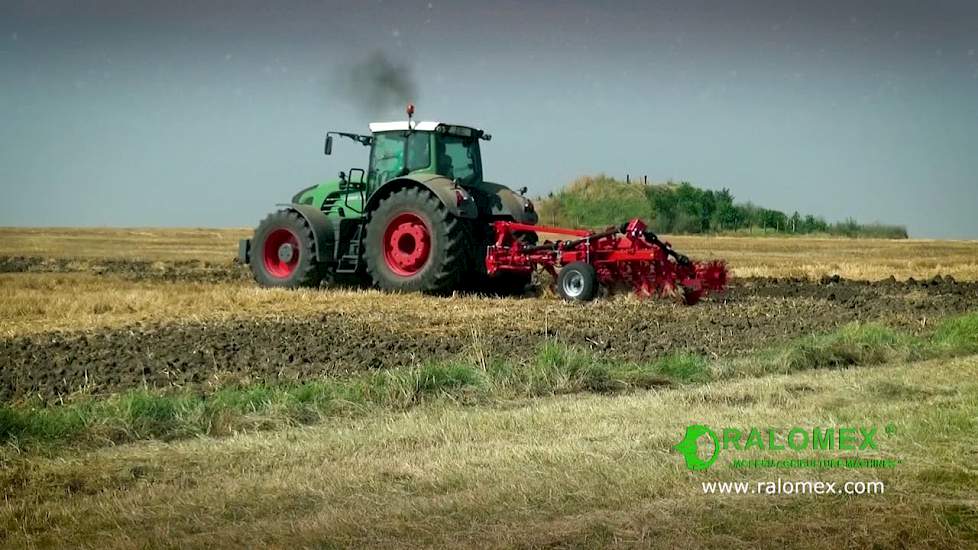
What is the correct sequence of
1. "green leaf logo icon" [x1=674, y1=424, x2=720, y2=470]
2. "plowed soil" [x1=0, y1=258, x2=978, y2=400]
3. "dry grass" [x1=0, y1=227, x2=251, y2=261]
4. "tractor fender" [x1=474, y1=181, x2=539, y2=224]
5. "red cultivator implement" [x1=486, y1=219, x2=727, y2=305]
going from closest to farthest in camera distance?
"green leaf logo icon" [x1=674, y1=424, x2=720, y2=470]
"plowed soil" [x1=0, y1=258, x2=978, y2=400]
"red cultivator implement" [x1=486, y1=219, x2=727, y2=305]
"tractor fender" [x1=474, y1=181, x2=539, y2=224]
"dry grass" [x1=0, y1=227, x2=251, y2=261]

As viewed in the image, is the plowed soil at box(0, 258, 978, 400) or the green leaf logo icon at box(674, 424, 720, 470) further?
the plowed soil at box(0, 258, 978, 400)

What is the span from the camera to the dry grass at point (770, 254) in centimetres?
1998

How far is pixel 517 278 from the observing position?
616 inches

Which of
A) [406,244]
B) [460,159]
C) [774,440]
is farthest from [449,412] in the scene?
[460,159]

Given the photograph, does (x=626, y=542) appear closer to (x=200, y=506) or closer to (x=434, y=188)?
(x=200, y=506)

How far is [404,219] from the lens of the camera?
47.8ft

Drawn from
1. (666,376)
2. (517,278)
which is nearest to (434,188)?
(517,278)

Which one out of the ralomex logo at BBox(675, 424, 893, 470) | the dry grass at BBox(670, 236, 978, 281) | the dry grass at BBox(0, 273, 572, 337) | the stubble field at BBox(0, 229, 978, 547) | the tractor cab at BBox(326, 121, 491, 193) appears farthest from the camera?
the dry grass at BBox(670, 236, 978, 281)

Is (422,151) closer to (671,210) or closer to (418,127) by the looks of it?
(418,127)

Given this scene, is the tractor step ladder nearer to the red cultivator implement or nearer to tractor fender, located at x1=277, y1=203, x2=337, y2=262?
tractor fender, located at x1=277, y1=203, x2=337, y2=262

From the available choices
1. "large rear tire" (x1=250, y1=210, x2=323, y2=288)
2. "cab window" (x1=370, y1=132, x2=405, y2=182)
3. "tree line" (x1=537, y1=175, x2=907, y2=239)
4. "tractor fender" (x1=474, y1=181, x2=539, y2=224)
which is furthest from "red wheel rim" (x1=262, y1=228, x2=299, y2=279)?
"tree line" (x1=537, y1=175, x2=907, y2=239)

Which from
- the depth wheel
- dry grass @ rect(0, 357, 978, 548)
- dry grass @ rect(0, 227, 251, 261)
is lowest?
dry grass @ rect(0, 357, 978, 548)

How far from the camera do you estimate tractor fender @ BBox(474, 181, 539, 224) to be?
49.0ft

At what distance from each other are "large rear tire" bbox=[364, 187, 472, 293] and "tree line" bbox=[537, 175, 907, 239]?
25.8 meters
